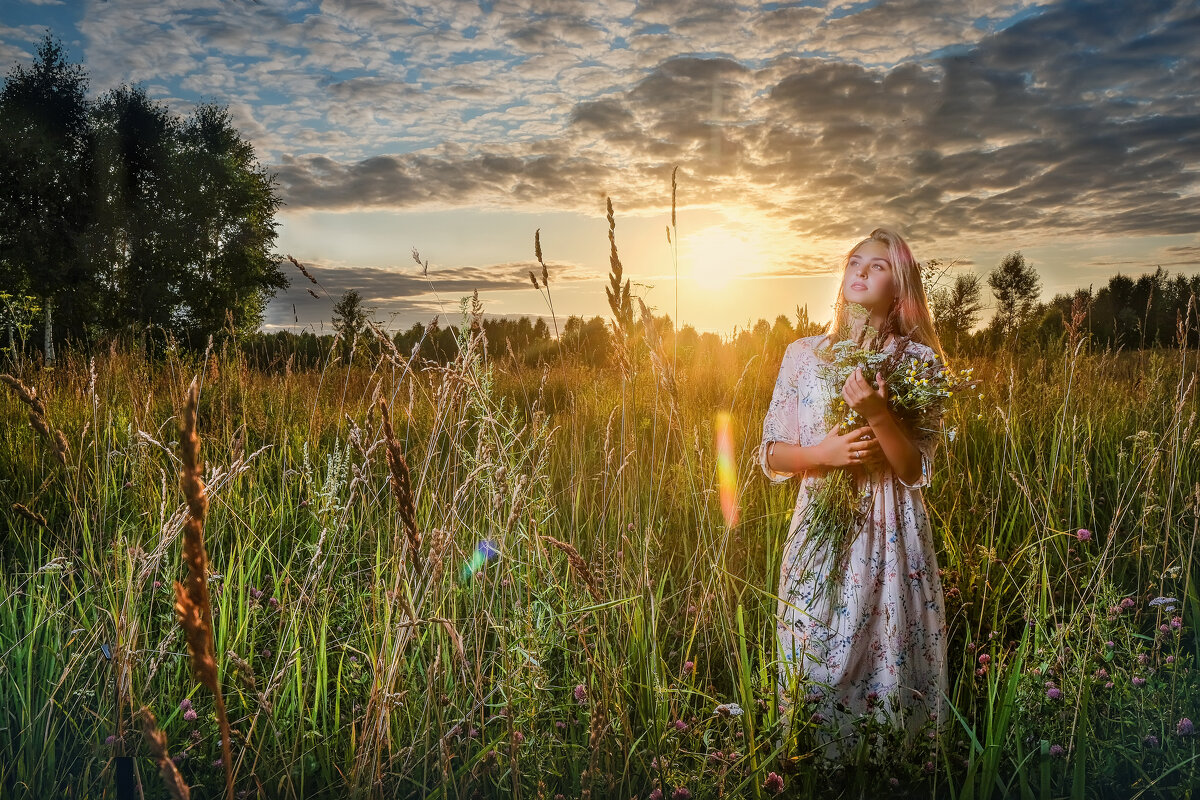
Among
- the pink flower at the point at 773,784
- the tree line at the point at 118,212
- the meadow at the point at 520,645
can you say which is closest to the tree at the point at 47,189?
the tree line at the point at 118,212

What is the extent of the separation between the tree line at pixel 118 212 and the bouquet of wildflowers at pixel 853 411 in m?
24.0

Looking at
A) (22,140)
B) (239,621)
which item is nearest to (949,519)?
(239,621)

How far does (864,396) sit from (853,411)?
0.43ft

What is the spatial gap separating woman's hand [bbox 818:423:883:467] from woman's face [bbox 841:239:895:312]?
57 centimetres

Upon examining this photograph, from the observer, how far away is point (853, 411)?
258 cm

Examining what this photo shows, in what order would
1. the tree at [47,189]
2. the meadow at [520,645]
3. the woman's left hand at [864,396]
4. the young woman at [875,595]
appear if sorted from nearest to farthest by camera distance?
the meadow at [520,645]
the woman's left hand at [864,396]
the young woman at [875,595]
the tree at [47,189]

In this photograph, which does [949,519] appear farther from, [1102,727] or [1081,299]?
[1081,299]

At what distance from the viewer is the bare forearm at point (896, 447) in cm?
249

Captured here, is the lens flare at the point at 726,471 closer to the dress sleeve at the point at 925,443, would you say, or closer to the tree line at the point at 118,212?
the dress sleeve at the point at 925,443

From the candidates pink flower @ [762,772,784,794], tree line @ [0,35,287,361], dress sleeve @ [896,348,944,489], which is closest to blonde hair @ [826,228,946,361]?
dress sleeve @ [896,348,944,489]

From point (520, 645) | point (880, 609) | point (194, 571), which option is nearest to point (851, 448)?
point (880, 609)

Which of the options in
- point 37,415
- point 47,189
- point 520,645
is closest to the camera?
point 37,415

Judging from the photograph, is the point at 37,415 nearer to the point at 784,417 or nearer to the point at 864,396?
the point at 864,396

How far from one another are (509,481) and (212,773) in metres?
1.38
